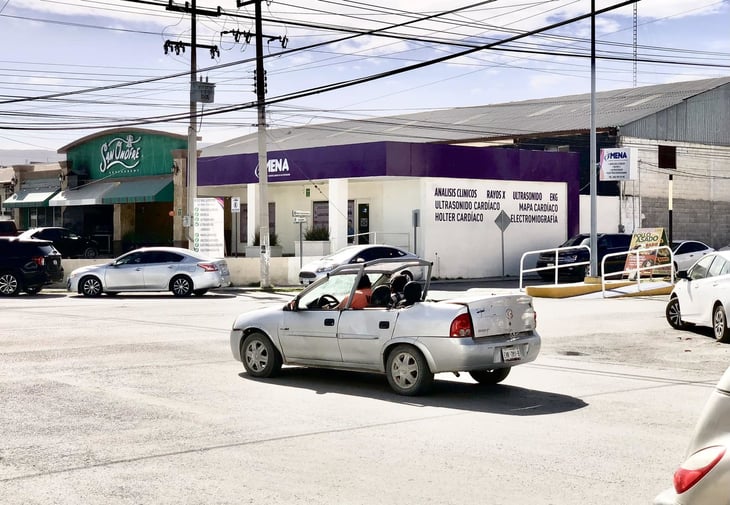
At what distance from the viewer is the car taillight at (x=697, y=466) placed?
3.58 meters

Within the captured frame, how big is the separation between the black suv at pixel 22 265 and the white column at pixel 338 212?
41.3ft

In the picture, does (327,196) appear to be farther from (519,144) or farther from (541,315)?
(541,315)

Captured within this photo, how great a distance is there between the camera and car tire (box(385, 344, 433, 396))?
10.5 meters

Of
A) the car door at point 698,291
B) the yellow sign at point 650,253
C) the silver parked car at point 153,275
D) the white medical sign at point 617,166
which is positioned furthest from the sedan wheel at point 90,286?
the white medical sign at point 617,166

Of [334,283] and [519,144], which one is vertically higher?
[519,144]

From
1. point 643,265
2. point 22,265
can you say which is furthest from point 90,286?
point 643,265

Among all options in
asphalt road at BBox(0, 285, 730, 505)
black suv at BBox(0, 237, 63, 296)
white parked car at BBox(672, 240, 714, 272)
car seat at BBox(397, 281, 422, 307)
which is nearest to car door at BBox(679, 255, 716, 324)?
asphalt road at BBox(0, 285, 730, 505)

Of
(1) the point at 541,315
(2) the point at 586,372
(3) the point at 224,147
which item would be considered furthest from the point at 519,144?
(2) the point at 586,372

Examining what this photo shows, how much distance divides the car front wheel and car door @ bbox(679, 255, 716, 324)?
6077 millimetres

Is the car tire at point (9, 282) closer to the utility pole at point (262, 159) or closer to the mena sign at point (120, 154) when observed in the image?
the utility pole at point (262, 159)

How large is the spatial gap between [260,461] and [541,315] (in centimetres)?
1448

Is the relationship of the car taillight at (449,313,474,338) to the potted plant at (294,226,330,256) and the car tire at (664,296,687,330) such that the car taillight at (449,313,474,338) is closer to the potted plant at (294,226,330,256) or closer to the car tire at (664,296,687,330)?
the car tire at (664,296,687,330)

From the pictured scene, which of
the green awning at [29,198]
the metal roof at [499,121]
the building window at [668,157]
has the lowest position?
the green awning at [29,198]

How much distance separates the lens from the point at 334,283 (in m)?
11.9
